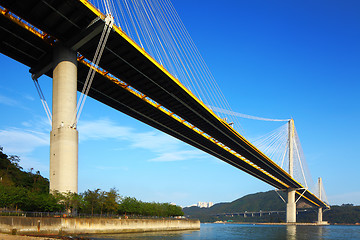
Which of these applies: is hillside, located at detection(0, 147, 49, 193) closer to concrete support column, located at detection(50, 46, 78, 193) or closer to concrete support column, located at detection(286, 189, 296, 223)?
concrete support column, located at detection(50, 46, 78, 193)

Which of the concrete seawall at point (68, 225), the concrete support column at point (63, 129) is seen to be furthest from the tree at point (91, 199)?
the concrete support column at point (63, 129)

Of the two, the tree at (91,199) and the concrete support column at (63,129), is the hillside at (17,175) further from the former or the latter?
the concrete support column at (63,129)

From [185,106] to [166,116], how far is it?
525 centimetres

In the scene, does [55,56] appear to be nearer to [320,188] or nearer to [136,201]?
[136,201]

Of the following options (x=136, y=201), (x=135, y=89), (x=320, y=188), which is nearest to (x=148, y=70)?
(x=135, y=89)

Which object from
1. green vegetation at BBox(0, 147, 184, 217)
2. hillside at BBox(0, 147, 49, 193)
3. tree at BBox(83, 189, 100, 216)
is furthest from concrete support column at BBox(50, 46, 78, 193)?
hillside at BBox(0, 147, 49, 193)

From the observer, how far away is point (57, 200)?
3145 centimetres

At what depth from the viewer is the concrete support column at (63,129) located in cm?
3172

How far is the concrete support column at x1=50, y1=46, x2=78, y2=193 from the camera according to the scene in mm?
31719

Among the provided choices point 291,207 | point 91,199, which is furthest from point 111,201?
point 291,207

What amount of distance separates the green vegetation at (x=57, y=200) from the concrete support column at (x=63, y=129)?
4.93ft

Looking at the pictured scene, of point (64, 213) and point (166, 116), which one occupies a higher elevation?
point (166, 116)

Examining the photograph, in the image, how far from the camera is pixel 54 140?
32.4 m

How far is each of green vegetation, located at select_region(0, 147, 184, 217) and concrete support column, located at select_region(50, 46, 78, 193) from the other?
150 cm
